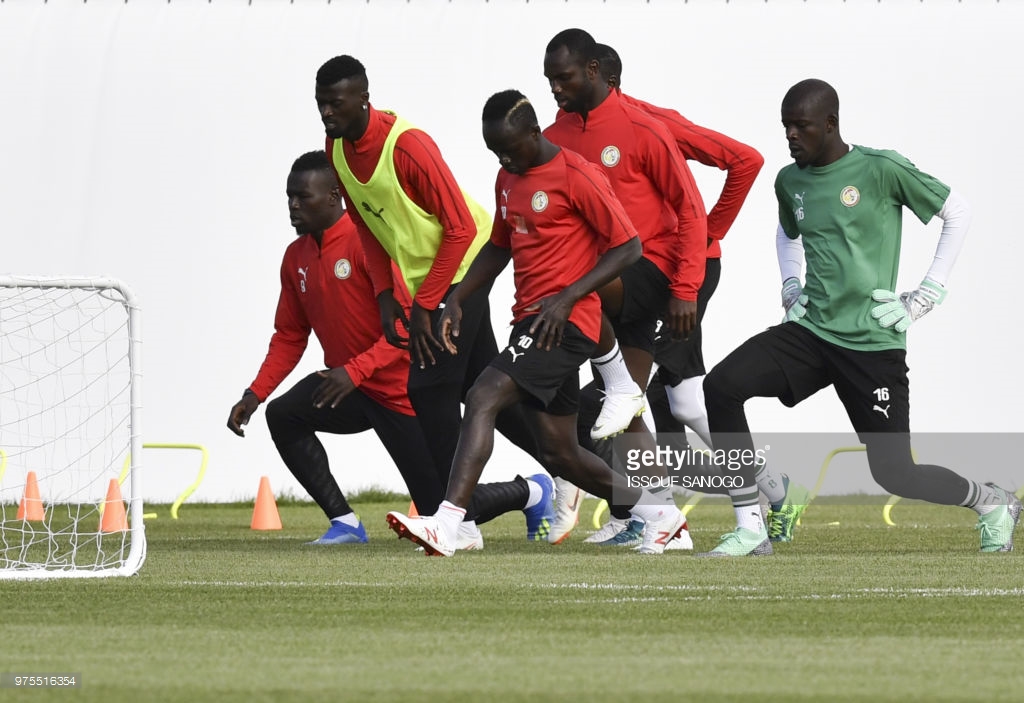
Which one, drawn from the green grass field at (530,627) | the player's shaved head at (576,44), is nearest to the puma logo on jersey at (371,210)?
the player's shaved head at (576,44)

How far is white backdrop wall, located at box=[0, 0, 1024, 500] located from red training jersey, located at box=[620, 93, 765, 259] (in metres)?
5.43

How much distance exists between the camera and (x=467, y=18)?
1368 centimetres

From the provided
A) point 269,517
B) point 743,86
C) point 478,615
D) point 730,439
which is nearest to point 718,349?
point 743,86

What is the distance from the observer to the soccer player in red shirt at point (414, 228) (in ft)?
22.8

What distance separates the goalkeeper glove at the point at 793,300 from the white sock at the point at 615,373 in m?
0.73

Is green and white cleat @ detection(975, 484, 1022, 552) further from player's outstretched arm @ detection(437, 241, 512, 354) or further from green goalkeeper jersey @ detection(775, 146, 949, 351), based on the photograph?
player's outstretched arm @ detection(437, 241, 512, 354)

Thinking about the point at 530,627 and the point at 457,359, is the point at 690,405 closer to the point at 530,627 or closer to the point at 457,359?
the point at 457,359

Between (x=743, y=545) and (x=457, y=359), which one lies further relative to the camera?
(x=457, y=359)

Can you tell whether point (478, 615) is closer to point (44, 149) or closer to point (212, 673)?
point (212, 673)

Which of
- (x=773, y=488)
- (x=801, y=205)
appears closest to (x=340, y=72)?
(x=801, y=205)

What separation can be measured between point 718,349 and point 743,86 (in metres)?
2.09

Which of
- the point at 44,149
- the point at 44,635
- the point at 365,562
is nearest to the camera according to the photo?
the point at 44,635

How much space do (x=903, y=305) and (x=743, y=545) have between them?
1.18m

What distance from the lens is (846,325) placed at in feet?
22.7
